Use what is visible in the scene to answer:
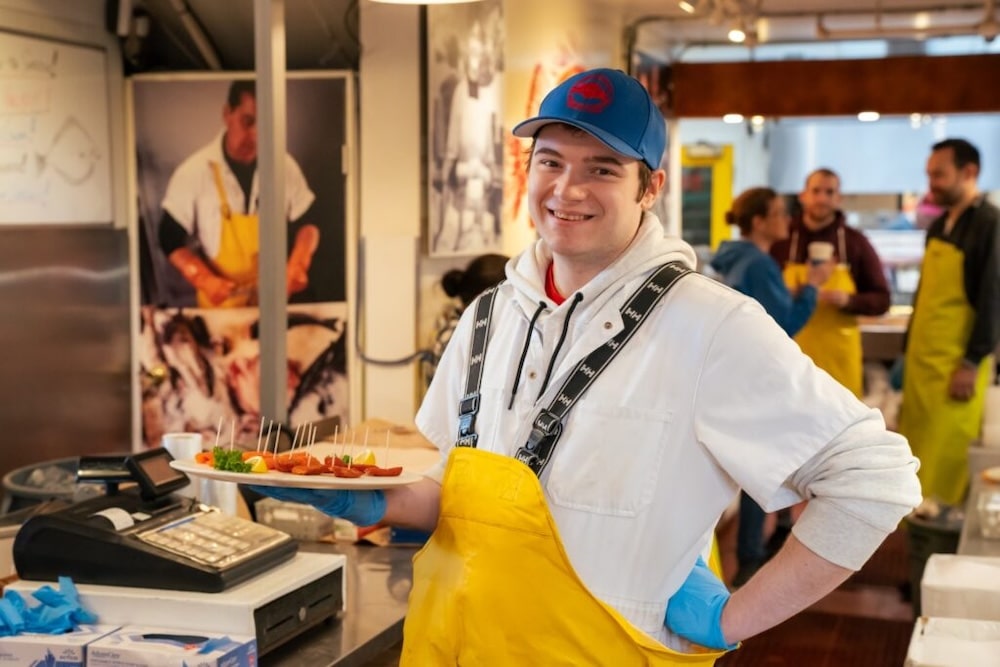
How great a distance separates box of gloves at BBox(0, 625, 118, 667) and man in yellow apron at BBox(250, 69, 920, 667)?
563mm

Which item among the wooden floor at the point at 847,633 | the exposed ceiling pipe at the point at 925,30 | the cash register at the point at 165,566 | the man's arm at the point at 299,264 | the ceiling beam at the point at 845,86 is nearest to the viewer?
the cash register at the point at 165,566

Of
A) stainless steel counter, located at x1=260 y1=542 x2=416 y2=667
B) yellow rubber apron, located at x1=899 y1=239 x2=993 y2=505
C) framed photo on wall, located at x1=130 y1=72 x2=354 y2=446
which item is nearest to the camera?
stainless steel counter, located at x1=260 y1=542 x2=416 y2=667

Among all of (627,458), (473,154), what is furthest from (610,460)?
(473,154)

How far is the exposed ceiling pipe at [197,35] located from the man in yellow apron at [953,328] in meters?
3.04

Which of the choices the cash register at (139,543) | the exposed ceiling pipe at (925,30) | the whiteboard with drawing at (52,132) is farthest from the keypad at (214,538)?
the exposed ceiling pipe at (925,30)

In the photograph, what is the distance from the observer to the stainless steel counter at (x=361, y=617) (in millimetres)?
2449

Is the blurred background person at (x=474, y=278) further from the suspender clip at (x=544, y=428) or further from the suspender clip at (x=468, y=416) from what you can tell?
the suspender clip at (x=544, y=428)

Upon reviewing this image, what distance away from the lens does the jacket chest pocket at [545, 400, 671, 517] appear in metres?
1.93

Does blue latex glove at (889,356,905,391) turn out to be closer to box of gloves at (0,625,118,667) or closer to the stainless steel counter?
the stainless steel counter

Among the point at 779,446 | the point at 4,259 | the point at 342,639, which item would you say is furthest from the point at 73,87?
the point at 779,446

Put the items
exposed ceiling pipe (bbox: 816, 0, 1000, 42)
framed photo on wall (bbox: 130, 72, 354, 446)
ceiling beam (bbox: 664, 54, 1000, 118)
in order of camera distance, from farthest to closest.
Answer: ceiling beam (bbox: 664, 54, 1000, 118), exposed ceiling pipe (bbox: 816, 0, 1000, 42), framed photo on wall (bbox: 130, 72, 354, 446)

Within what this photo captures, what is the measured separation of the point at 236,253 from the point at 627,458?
3.84 m

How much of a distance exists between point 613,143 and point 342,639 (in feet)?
3.66

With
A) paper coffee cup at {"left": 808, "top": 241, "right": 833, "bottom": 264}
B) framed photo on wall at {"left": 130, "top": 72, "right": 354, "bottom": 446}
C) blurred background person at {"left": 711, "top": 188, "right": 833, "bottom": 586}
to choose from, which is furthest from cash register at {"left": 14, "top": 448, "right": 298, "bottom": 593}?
paper coffee cup at {"left": 808, "top": 241, "right": 833, "bottom": 264}
